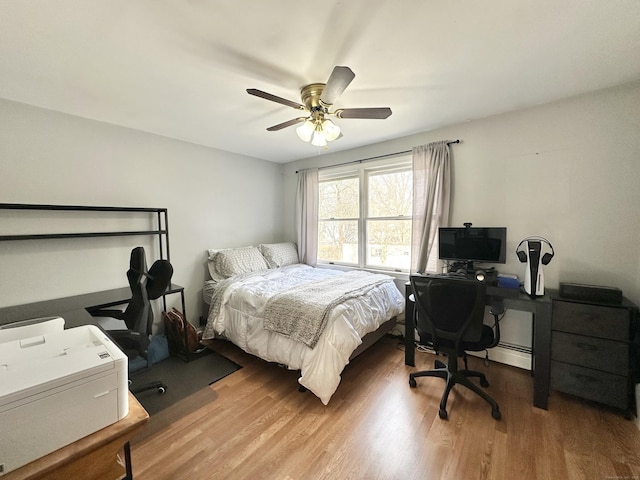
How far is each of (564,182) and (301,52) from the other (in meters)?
2.44

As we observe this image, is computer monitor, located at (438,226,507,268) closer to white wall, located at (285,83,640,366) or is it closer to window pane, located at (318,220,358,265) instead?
white wall, located at (285,83,640,366)

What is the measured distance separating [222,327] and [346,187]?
246 cm

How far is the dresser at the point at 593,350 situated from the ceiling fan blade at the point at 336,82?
2.19m

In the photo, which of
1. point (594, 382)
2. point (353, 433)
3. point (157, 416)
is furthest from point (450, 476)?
point (157, 416)

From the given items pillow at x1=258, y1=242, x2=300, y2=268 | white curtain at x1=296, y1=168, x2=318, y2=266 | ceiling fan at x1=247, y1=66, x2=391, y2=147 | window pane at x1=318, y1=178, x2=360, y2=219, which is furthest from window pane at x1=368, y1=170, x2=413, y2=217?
ceiling fan at x1=247, y1=66, x2=391, y2=147

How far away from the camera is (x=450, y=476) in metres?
1.41

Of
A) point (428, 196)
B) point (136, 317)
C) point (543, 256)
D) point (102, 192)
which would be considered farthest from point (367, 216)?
point (102, 192)

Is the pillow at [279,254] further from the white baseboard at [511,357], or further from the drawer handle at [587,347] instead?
the drawer handle at [587,347]

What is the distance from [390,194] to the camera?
133 inches

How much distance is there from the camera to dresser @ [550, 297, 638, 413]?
Result: 5.81ft

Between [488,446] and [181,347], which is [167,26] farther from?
[488,446]

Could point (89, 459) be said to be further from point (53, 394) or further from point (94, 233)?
point (94, 233)

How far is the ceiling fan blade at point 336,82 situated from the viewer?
139cm

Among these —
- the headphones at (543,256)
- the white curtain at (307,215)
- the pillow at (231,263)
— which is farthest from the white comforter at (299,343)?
the headphones at (543,256)
